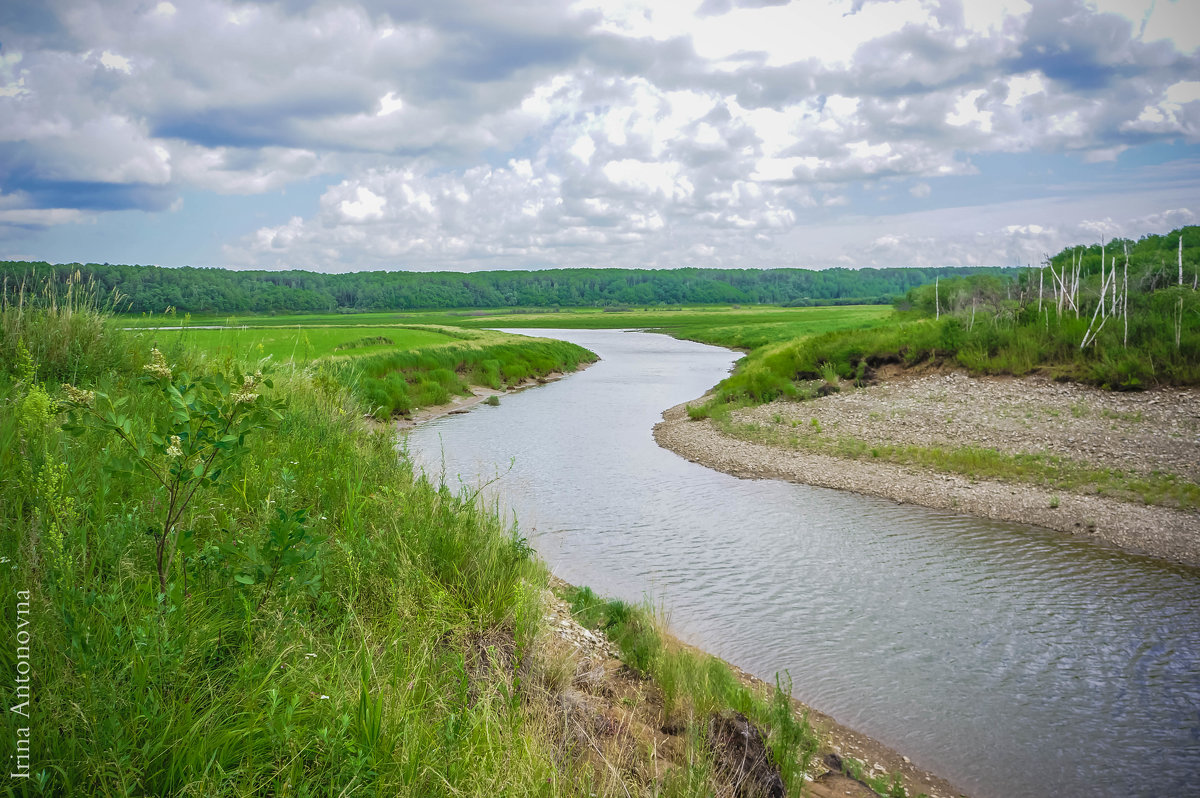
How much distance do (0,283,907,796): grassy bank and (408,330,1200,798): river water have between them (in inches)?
76.0

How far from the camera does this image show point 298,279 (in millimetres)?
163750

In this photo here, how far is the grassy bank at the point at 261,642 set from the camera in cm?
281

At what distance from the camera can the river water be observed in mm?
6352

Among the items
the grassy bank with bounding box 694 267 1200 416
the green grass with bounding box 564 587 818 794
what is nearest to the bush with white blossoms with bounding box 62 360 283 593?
the green grass with bounding box 564 587 818 794

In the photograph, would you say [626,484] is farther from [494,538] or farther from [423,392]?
[423,392]

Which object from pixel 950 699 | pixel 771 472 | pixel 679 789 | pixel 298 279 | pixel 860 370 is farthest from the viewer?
pixel 298 279

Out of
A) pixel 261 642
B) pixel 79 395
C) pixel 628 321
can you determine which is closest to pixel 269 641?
pixel 261 642

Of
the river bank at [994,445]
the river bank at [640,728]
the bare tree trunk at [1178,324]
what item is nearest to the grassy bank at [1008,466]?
the river bank at [994,445]

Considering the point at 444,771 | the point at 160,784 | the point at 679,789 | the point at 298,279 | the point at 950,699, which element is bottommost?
the point at 950,699

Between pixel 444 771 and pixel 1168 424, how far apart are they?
19.5 m

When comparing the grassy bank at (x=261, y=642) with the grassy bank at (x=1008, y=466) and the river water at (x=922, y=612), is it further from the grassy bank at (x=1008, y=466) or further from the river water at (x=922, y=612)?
the grassy bank at (x=1008, y=466)

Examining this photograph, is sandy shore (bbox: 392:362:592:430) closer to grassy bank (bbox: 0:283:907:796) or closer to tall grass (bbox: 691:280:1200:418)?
tall grass (bbox: 691:280:1200:418)

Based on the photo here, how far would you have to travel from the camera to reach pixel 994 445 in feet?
55.8

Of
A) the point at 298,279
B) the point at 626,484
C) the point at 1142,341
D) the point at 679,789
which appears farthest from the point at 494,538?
the point at 298,279
